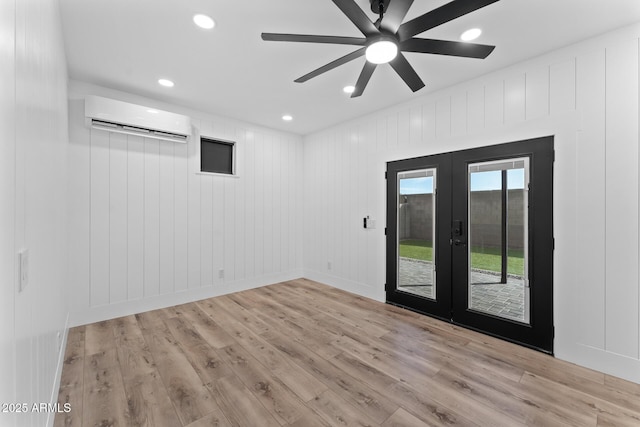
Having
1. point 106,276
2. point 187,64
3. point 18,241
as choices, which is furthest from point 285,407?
point 187,64

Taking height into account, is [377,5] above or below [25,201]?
above

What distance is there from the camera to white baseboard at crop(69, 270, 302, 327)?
10.8 ft

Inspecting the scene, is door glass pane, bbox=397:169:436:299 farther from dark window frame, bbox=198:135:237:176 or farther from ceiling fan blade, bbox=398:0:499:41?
dark window frame, bbox=198:135:237:176

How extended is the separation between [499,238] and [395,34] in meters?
2.40

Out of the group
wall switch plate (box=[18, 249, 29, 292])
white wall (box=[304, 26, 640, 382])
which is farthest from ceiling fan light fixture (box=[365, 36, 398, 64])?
wall switch plate (box=[18, 249, 29, 292])

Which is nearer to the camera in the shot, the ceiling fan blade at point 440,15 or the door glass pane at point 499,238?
the ceiling fan blade at point 440,15

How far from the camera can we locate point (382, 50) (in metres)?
1.87

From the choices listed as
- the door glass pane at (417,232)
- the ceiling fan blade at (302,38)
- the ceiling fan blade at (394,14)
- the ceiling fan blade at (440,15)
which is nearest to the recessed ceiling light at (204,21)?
the ceiling fan blade at (302,38)

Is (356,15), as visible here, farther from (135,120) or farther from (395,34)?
(135,120)

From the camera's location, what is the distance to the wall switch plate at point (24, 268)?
3.37ft

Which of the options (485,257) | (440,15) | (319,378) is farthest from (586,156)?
(319,378)

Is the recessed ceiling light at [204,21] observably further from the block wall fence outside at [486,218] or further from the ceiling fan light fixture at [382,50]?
the block wall fence outside at [486,218]

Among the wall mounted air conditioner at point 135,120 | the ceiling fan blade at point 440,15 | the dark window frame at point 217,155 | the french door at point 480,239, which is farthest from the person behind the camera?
the dark window frame at point 217,155

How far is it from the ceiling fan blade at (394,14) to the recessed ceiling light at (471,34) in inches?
41.6
